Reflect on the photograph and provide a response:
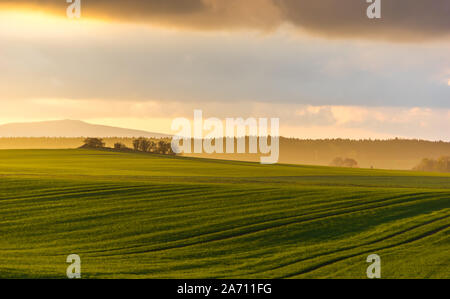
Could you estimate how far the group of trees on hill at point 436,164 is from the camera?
436 ft

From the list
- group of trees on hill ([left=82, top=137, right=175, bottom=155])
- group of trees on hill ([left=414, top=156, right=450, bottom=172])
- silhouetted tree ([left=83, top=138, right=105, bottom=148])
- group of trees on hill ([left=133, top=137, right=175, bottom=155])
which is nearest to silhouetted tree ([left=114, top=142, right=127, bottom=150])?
group of trees on hill ([left=82, top=137, right=175, bottom=155])

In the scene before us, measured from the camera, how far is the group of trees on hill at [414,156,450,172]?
133 metres

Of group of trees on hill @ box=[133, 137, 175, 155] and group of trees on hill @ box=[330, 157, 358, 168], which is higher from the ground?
group of trees on hill @ box=[133, 137, 175, 155]

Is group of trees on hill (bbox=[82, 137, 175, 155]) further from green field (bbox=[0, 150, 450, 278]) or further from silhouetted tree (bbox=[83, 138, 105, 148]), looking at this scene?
green field (bbox=[0, 150, 450, 278])

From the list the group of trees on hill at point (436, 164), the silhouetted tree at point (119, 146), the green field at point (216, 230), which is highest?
the silhouetted tree at point (119, 146)

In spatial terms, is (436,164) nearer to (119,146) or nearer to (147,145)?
(147,145)

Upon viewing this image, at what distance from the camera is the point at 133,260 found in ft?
77.9

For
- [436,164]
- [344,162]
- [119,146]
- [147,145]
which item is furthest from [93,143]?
[436,164]

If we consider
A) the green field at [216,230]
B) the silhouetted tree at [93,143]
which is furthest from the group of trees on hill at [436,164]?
the green field at [216,230]

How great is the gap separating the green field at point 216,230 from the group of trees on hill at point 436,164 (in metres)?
94.3

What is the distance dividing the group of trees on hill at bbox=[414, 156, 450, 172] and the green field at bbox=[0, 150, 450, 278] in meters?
94.3

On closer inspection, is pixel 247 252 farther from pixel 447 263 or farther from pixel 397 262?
pixel 447 263

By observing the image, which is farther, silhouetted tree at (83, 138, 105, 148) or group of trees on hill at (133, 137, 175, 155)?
silhouetted tree at (83, 138, 105, 148)

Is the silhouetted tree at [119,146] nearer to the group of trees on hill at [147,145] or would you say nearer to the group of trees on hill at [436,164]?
the group of trees on hill at [147,145]
